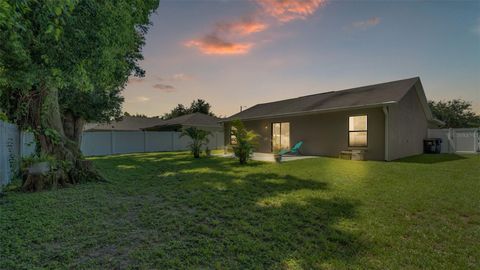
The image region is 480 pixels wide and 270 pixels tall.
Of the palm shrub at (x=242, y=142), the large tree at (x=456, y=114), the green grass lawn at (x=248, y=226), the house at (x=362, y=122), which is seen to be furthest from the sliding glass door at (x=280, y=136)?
the large tree at (x=456, y=114)

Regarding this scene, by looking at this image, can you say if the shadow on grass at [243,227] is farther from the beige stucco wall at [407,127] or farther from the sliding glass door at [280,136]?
A: the sliding glass door at [280,136]

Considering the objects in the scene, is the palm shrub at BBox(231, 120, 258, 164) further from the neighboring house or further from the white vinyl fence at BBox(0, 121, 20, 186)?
the neighboring house

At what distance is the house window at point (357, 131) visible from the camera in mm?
11039

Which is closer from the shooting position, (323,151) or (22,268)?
(22,268)

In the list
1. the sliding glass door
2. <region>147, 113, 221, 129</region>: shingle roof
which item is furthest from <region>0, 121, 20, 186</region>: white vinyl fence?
<region>147, 113, 221, 129</region>: shingle roof

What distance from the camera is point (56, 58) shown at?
4719mm

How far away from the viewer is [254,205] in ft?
14.2

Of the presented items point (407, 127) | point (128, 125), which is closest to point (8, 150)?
point (407, 127)

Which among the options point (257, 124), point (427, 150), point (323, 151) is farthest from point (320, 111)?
point (427, 150)

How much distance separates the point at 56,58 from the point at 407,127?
13.9 m

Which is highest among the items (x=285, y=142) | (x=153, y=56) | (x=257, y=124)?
(x=153, y=56)

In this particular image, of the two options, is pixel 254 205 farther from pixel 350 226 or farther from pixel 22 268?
pixel 22 268

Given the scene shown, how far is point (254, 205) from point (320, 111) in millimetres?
9012

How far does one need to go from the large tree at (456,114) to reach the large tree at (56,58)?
33.8 metres
